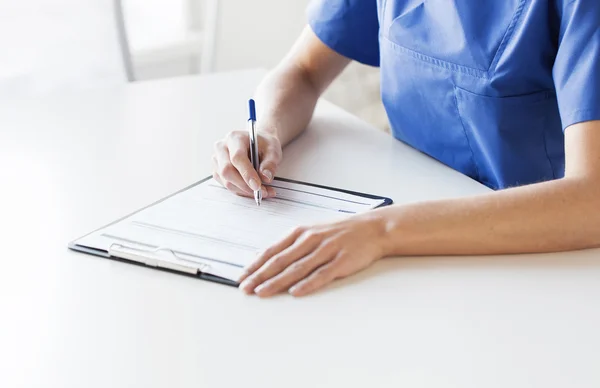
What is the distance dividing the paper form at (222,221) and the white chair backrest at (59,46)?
2.91ft

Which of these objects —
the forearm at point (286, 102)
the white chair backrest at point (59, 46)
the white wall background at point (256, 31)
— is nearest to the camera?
the forearm at point (286, 102)

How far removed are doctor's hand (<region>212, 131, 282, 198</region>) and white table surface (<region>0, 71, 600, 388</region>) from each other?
6 cm

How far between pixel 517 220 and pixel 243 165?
0.40 metres

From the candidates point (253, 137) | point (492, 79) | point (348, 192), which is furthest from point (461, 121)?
point (253, 137)

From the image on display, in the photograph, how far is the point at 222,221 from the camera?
40.8 inches

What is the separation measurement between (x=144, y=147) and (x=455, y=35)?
569mm

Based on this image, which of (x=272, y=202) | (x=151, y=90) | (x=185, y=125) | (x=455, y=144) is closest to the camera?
(x=272, y=202)

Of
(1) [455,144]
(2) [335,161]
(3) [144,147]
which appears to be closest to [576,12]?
(1) [455,144]

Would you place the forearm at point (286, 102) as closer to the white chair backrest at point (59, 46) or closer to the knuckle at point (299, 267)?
the knuckle at point (299, 267)

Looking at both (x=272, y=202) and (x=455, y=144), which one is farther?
(x=455, y=144)

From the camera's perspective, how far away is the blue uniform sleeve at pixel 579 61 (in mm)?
981

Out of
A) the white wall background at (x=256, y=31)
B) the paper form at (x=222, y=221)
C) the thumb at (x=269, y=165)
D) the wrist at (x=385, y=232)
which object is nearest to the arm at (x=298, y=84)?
the thumb at (x=269, y=165)

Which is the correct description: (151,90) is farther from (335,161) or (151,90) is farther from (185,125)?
(335,161)

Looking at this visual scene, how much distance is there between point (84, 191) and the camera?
1.18 m
